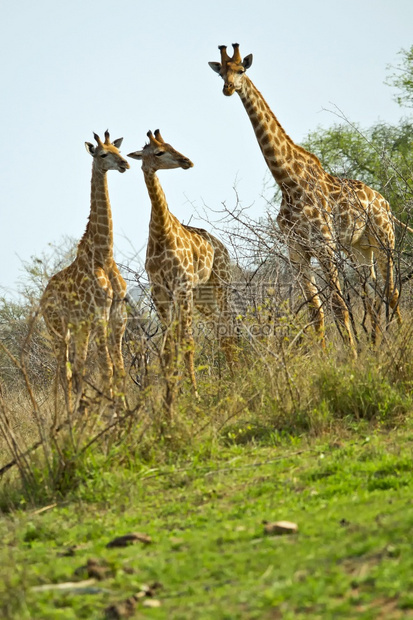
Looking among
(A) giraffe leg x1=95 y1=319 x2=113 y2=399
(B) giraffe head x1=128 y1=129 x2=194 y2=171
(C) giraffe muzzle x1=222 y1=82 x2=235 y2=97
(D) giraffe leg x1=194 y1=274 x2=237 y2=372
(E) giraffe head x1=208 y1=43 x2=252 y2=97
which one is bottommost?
(A) giraffe leg x1=95 y1=319 x2=113 y2=399

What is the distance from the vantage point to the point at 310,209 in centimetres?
913

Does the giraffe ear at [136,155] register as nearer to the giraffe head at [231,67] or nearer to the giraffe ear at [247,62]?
the giraffe head at [231,67]

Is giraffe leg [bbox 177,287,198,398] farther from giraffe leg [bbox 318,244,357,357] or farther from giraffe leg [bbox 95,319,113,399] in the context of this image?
giraffe leg [bbox 318,244,357,357]

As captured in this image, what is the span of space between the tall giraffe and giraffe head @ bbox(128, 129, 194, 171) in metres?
1.04

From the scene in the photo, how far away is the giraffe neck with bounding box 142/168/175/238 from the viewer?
339 inches

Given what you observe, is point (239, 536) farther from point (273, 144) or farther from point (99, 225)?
point (273, 144)

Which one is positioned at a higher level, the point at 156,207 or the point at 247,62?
the point at 247,62

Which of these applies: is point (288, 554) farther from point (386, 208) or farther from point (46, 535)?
point (386, 208)

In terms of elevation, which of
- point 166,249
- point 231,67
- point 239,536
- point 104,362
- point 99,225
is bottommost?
point 239,536

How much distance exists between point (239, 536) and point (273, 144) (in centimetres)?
621

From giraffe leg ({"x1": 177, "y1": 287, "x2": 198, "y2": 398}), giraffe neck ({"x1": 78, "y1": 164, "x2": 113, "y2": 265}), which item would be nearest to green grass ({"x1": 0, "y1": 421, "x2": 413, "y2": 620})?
giraffe leg ({"x1": 177, "y1": 287, "x2": 198, "y2": 398})

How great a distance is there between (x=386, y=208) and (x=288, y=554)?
7.60 meters

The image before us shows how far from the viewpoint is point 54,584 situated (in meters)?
3.71

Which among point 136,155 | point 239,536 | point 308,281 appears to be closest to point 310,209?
point 308,281
